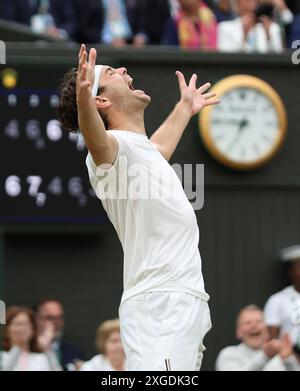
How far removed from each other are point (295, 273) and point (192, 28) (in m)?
2.75

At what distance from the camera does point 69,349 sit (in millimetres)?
10641

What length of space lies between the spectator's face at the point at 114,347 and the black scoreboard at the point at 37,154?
6.42 ft

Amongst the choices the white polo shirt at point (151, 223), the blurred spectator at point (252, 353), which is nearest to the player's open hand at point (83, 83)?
the white polo shirt at point (151, 223)

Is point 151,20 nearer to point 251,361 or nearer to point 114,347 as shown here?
point 114,347

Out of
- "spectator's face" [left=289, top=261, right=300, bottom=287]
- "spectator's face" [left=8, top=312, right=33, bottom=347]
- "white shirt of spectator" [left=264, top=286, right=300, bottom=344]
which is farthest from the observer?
"spectator's face" [left=289, top=261, right=300, bottom=287]

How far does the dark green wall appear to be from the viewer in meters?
11.6

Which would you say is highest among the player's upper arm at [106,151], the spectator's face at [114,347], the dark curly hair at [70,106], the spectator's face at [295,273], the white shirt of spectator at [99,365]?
the dark curly hair at [70,106]

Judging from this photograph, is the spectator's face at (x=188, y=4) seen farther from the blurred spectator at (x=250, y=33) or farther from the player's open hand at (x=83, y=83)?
the player's open hand at (x=83, y=83)

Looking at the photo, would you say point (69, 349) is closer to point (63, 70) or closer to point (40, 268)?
point (40, 268)

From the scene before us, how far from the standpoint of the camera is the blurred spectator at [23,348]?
30.9 ft

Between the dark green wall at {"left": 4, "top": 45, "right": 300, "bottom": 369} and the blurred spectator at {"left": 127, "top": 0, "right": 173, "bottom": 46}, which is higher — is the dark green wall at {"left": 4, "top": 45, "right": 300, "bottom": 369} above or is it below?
below

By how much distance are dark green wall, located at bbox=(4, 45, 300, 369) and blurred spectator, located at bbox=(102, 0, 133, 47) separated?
156cm

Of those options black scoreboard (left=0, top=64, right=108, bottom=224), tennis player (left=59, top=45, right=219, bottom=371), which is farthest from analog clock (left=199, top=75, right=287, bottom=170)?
tennis player (left=59, top=45, right=219, bottom=371)

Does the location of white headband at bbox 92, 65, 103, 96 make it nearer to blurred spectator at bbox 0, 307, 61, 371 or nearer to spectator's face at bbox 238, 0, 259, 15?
blurred spectator at bbox 0, 307, 61, 371
